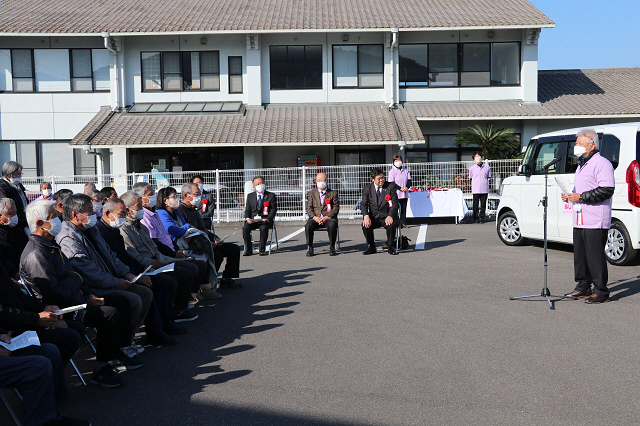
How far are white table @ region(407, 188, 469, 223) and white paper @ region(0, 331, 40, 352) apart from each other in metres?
13.7

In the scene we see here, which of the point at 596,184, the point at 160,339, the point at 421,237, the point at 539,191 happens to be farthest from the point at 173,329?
the point at 421,237

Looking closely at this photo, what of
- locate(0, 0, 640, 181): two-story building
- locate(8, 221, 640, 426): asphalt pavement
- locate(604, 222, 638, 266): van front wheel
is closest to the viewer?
locate(8, 221, 640, 426): asphalt pavement

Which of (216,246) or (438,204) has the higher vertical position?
(438,204)

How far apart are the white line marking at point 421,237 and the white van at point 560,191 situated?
1.74 m

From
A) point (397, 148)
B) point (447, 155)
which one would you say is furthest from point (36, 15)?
point (447, 155)

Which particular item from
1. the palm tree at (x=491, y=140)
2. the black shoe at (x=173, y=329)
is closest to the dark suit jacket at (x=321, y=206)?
the black shoe at (x=173, y=329)

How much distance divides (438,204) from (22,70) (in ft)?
56.2

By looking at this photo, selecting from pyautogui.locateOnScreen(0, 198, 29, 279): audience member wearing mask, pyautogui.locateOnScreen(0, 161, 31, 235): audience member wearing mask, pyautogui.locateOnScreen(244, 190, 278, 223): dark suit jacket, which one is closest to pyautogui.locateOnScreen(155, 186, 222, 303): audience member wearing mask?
pyautogui.locateOnScreen(0, 198, 29, 279): audience member wearing mask

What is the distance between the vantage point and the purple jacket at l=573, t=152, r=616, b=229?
22.7 feet

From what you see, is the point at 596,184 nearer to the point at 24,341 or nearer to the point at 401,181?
the point at 24,341

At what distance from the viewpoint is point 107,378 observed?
4.68m

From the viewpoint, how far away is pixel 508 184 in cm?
1155

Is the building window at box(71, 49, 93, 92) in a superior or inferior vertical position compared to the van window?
superior

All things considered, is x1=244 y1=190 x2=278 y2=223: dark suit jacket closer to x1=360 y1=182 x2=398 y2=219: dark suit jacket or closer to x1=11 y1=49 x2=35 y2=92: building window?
x1=360 y1=182 x2=398 y2=219: dark suit jacket
